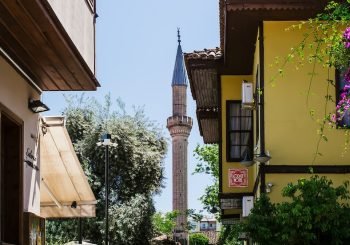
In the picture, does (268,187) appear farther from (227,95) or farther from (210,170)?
(210,170)

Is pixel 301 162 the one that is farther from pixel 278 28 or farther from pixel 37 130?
pixel 37 130

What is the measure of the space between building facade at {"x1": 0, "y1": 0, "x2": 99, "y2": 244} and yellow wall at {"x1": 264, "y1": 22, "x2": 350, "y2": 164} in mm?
3542

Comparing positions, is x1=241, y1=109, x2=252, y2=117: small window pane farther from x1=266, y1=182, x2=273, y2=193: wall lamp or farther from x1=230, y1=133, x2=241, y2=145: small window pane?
x1=266, y1=182, x2=273, y2=193: wall lamp

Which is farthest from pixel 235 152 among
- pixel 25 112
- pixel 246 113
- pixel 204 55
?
pixel 25 112

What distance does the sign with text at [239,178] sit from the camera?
1862 cm

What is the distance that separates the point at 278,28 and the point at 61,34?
5.73 m

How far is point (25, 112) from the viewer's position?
1225 centimetres

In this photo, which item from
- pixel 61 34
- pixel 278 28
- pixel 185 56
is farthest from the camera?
pixel 185 56

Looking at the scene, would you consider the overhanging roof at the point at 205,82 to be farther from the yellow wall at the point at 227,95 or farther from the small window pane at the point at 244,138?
the small window pane at the point at 244,138

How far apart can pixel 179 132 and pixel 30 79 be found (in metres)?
86.0

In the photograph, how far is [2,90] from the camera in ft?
35.2

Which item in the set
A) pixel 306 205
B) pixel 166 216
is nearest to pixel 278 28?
pixel 306 205

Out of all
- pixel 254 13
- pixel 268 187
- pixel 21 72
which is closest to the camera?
pixel 21 72

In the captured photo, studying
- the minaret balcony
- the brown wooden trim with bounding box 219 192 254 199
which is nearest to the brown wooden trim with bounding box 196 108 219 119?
the brown wooden trim with bounding box 219 192 254 199
